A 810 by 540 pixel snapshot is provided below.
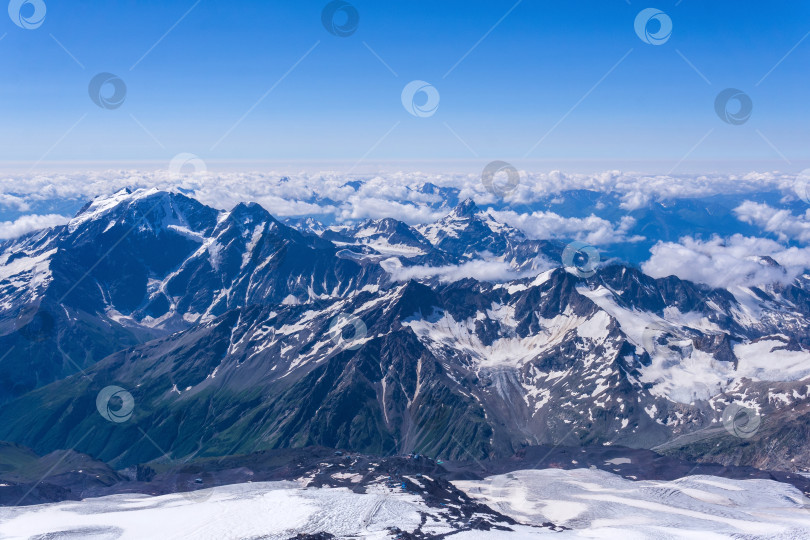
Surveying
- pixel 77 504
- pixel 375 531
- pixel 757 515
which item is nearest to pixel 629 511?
pixel 757 515

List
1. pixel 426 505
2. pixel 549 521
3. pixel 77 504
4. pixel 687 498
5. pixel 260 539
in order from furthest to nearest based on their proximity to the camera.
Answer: pixel 687 498 → pixel 549 521 → pixel 77 504 → pixel 426 505 → pixel 260 539

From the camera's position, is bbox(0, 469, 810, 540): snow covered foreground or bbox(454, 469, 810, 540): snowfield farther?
bbox(454, 469, 810, 540): snowfield

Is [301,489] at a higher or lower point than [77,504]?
higher

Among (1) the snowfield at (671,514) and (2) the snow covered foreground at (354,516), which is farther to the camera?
(1) the snowfield at (671,514)

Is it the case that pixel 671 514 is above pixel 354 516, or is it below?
above

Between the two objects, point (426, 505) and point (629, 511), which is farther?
point (629, 511)

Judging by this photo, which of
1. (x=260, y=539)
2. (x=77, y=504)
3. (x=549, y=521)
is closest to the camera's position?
(x=260, y=539)

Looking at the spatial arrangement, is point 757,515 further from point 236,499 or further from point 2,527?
point 2,527

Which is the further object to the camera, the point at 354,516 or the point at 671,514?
the point at 671,514
